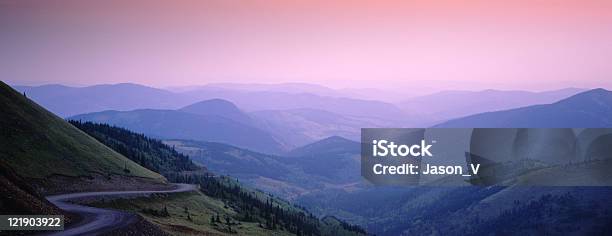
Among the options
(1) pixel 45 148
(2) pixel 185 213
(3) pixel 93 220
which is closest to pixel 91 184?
(1) pixel 45 148

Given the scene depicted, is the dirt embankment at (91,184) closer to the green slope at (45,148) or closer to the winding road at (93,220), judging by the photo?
the green slope at (45,148)

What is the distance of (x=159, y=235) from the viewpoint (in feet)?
292

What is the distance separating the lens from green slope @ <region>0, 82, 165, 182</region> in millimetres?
133712

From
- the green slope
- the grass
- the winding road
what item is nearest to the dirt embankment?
the green slope

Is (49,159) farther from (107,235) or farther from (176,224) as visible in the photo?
(107,235)

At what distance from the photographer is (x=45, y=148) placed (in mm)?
149500

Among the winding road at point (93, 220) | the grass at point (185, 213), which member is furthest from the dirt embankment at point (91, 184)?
the winding road at point (93, 220)

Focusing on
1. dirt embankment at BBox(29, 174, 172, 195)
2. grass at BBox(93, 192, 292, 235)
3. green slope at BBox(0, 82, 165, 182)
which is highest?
green slope at BBox(0, 82, 165, 182)

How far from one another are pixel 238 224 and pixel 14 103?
2818 inches

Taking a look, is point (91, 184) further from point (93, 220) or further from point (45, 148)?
point (93, 220)

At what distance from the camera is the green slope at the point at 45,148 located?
133712 millimetres

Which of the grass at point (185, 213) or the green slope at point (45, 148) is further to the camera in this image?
the green slope at point (45, 148)

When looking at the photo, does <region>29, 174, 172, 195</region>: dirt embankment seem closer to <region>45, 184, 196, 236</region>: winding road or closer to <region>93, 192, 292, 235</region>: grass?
<region>93, 192, 292, 235</region>: grass

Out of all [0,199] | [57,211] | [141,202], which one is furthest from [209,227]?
[0,199]
